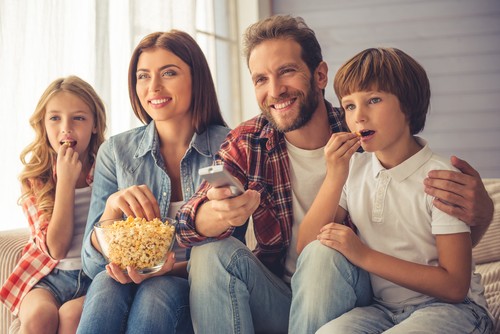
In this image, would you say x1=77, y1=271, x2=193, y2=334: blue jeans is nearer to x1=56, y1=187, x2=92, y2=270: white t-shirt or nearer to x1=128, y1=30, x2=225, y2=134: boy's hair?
x1=56, y1=187, x2=92, y2=270: white t-shirt

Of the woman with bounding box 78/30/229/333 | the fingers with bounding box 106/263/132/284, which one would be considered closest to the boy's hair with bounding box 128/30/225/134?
the woman with bounding box 78/30/229/333

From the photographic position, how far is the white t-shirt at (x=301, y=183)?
1766 mm

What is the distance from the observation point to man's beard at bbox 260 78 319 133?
5.88 feet

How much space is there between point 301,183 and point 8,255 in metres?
1.00

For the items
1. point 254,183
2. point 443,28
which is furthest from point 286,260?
point 443,28

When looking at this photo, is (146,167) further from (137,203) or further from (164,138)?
(137,203)

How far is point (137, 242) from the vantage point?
57.4 inches

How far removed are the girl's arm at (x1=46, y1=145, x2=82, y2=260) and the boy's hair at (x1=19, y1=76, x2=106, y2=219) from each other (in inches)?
4.1

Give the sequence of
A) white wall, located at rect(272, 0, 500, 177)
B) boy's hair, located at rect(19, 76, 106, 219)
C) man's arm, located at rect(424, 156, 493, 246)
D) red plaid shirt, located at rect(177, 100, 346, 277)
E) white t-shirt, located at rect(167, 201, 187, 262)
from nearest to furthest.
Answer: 1. man's arm, located at rect(424, 156, 493, 246)
2. red plaid shirt, located at rect(177, 100, 346, 277)
3. white t-shirt, located at rect(167, 201, 187, 262)
4. boy's hair, located at rect(19, 76, 106, 219)
5. white wall, located at rect(272, 0, 500, 177)

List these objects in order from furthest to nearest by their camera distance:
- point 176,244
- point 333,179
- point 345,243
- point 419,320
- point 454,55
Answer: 1. point 454,55
2. point 176,244
3. point 333,179
4. point 345,243
5. point 419,320

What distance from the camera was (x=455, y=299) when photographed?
1.39 metres

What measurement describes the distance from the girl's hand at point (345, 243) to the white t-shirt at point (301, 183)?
→ 12.1 inches

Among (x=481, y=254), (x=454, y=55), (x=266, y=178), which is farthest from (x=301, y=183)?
(x=454, y=55)

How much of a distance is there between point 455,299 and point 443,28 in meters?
3.59
